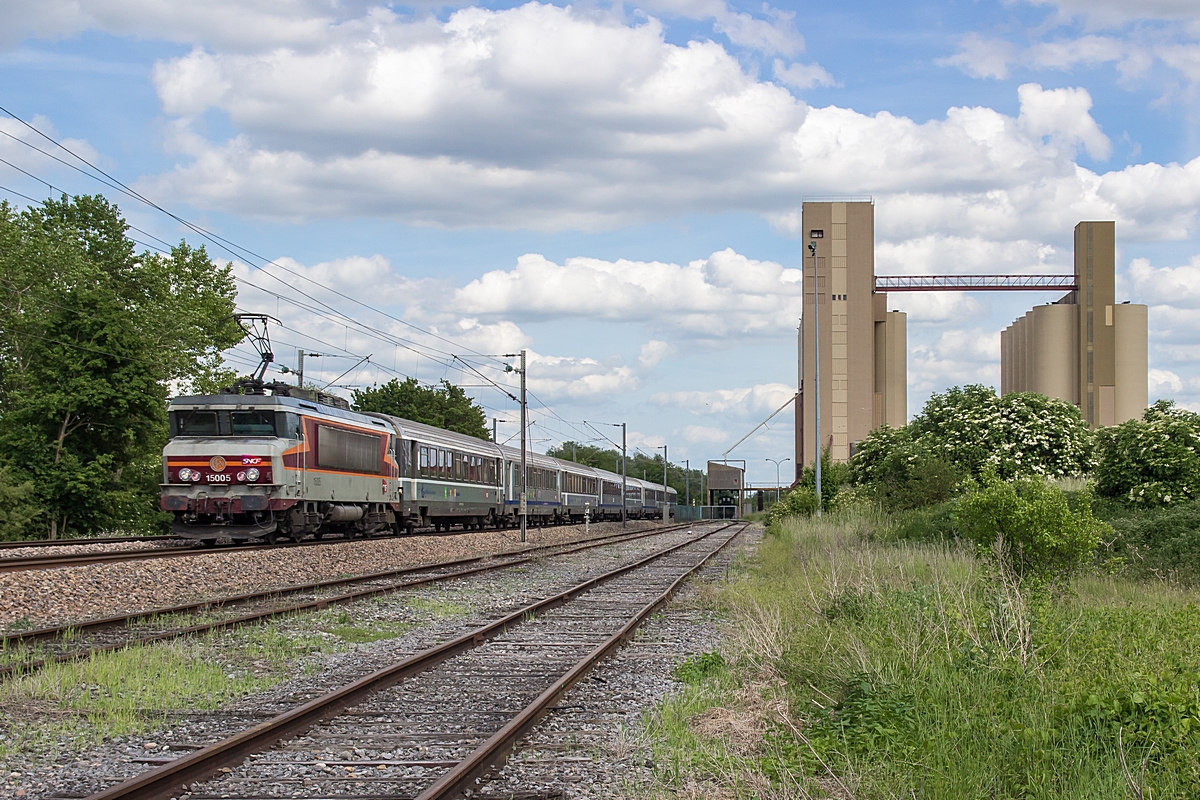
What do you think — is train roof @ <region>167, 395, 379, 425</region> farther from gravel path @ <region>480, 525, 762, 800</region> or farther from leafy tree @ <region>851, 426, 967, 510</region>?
leafy tree @ <region>851, 426, 967, 510</region>

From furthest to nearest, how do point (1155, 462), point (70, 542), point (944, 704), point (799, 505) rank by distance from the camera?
point (799, 505) < point (70, 542) < point (1155, 462) < point (944, 704)

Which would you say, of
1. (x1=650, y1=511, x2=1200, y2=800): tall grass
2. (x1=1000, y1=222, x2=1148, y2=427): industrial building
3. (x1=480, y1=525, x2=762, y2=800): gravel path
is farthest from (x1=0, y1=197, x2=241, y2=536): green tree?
(x1=1000, y1=222, x2=1148, y2=427): industrial building

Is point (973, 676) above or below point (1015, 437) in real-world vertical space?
below

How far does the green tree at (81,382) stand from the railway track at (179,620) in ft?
74.3

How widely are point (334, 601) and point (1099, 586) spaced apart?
1073 centimetres

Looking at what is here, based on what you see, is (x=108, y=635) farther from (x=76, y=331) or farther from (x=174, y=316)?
(x=174, y=316)

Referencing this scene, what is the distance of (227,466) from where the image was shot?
79.2 feet

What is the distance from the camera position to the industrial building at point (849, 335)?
82438 mm

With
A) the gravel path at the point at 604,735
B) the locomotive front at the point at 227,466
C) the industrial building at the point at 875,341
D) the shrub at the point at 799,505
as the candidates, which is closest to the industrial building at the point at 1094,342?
the industrial building at the point at 875,341

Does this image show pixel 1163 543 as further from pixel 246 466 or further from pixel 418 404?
pixel 418 404

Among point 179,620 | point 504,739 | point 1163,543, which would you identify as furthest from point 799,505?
point 504,739

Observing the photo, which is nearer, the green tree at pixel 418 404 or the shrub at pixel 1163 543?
the shrub at pixel 1163 543

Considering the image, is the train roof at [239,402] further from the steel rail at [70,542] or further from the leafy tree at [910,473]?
the leafy tree at [910,473]

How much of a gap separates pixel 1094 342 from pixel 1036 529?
7588 cm
